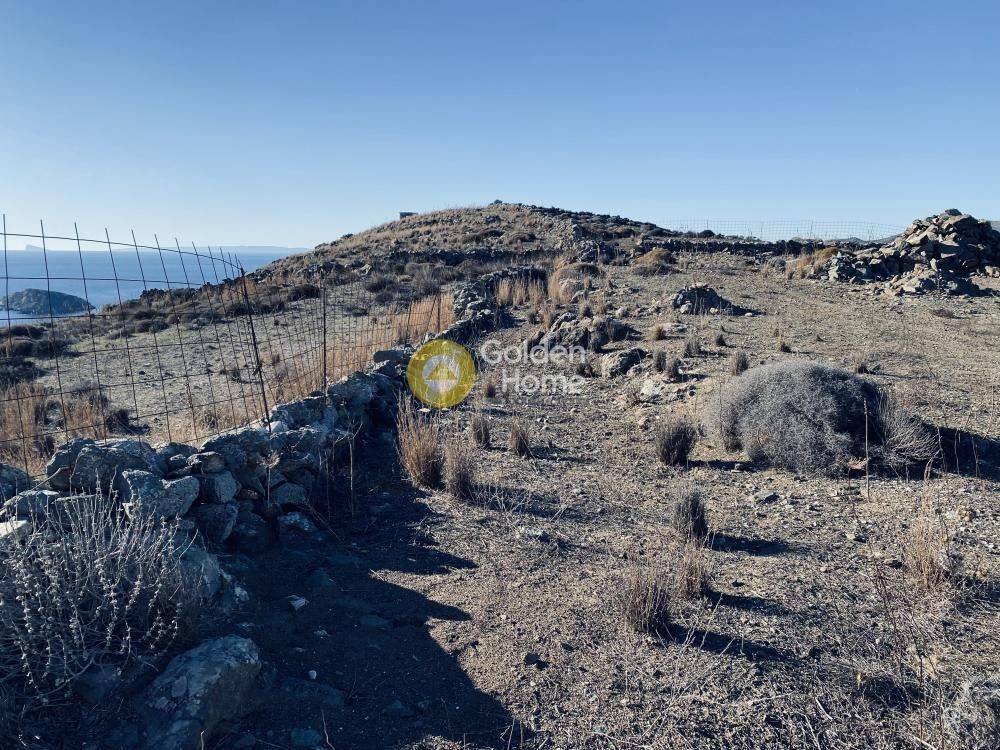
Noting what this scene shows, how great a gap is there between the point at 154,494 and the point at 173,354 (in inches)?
424

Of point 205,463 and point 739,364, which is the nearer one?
point 205,463

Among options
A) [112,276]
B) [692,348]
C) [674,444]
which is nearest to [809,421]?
[674,444]

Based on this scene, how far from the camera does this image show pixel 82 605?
2.84m

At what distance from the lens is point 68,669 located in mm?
2504

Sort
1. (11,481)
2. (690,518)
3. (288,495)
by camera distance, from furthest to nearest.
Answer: (288,495) < (690,518) < (11,481)

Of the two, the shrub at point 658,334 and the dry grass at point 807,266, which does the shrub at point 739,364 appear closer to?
the shrub at point 658,334

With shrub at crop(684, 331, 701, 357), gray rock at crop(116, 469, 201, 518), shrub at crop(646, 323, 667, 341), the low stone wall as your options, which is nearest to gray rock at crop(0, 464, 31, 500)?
the low stone wall

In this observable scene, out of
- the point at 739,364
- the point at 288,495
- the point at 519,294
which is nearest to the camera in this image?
the point at 288,495

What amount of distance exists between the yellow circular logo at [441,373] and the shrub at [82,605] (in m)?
5.14

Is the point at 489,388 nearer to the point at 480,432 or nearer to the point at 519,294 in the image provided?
the point at 480,432

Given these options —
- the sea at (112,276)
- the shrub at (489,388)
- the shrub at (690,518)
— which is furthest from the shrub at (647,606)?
the shrub at (489,388)

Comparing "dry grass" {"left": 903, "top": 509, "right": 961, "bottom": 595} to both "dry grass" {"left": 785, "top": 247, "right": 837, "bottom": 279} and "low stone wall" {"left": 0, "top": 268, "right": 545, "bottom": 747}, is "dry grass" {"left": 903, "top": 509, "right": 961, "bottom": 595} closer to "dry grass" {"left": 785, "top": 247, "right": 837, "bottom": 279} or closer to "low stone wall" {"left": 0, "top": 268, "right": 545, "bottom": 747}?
"low stone wall" {"left": 0, "top": 268, "right": 545, "bottom": 747}

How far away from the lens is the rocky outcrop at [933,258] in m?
17.2

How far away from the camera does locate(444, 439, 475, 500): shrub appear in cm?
530
